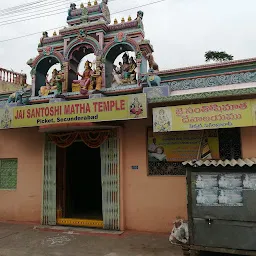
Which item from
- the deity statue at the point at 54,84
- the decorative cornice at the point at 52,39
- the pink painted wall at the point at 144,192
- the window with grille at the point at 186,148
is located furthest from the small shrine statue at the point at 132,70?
the decorative cornice at the point at 52,39

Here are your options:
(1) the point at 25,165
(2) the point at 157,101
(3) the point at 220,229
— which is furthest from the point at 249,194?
(1) the point at 25,165

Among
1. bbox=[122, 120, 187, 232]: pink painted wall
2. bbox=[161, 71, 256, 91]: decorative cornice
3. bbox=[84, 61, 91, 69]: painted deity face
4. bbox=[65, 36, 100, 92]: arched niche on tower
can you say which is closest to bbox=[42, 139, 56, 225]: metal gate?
bbox=[65, 36, 100, 92]: arched niche on tower

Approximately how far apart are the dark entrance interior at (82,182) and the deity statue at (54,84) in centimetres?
203

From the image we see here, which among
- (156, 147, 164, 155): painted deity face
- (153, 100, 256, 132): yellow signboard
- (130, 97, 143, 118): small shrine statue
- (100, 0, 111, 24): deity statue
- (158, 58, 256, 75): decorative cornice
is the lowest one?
(156, 147, 164, 155): painted deity face

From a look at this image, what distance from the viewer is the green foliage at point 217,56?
17984 mm

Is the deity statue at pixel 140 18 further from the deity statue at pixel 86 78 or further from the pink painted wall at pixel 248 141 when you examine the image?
the pink painted wall at pixel 248 141

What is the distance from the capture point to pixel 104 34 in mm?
8664

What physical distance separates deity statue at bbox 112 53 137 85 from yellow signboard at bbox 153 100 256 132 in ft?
6.02

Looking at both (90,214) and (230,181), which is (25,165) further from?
(230,181)

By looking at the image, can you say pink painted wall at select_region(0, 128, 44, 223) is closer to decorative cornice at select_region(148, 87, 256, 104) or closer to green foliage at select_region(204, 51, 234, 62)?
decorative cornice at select_region(148, 87, 256, 104)

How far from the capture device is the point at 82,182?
38.0ft

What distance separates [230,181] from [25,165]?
6520 mm

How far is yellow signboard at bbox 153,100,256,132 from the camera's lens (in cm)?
619

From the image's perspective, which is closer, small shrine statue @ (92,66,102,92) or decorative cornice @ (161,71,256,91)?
decorative cornice @ (161,71,256,91)
